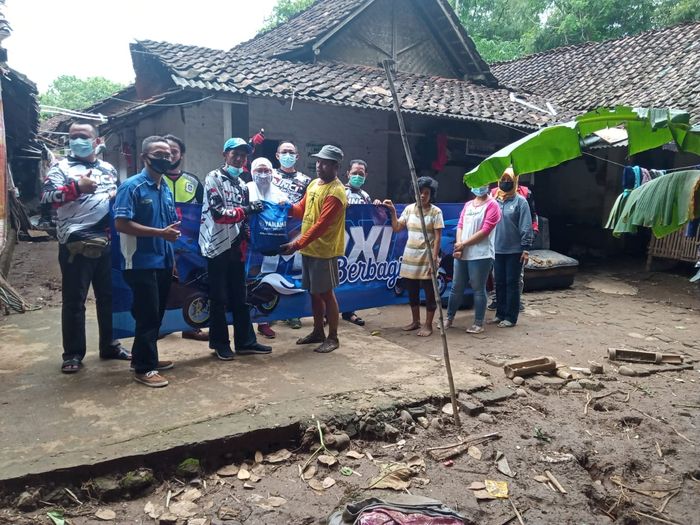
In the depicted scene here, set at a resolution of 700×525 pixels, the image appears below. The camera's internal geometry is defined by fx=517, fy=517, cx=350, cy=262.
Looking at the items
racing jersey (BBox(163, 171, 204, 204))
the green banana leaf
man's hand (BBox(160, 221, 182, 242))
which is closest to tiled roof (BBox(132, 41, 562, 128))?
racing jersey (BBox(163, 171, 204, 204))

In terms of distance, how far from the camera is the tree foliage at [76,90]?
2884 centimetres

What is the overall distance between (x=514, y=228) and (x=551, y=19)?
17.9 m

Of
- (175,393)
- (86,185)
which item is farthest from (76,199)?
(175,393)

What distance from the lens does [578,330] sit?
6141 mm

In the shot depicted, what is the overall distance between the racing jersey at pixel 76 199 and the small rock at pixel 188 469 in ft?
6.06

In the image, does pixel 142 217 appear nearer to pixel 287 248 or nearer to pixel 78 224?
pixel 78 224

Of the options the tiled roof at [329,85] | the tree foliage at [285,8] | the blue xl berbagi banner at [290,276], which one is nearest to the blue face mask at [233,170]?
the blue xl berbagi banner at [290,276]

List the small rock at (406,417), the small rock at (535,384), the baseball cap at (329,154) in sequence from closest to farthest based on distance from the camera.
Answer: the small rock at (406,417)
the small rock at (535,384)
the baseball cap at (329,154)

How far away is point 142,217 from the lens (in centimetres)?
354

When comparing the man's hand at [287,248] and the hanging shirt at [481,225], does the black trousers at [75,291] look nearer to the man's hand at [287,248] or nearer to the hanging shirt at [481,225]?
the man's hand at [287,248]

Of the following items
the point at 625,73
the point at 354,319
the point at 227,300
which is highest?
the point at 625,73

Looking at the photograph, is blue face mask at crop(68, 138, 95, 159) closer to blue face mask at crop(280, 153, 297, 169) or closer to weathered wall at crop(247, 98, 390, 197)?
blue face mask at crop(280, 153, 297, 169)

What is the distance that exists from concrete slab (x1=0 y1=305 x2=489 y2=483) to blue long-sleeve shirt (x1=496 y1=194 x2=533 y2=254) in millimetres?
1832

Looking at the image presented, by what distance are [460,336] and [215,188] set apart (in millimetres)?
3064
